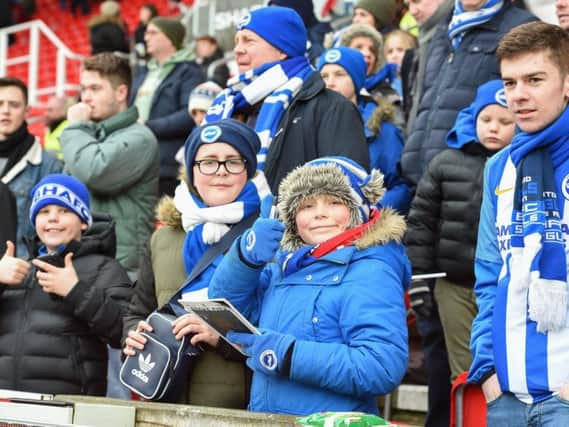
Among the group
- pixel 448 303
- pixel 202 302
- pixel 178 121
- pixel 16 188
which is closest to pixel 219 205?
pixel 202 302

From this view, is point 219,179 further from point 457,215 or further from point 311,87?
point 457,215

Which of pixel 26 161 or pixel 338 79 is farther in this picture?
pixel 26 161

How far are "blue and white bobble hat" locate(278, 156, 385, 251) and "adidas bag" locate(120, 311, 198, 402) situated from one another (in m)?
0.63

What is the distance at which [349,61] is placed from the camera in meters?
7.09

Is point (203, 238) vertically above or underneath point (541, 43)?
underneath

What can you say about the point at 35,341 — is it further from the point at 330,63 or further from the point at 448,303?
the point at 330,63

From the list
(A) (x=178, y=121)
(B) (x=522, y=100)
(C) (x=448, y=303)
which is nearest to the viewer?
(B) (x=522, y=100)

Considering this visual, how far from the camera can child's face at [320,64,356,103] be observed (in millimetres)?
7105

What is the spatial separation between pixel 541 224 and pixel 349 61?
3.59 metres

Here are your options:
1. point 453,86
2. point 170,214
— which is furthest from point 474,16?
point 170,214

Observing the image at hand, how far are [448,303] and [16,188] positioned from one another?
9.84 ft

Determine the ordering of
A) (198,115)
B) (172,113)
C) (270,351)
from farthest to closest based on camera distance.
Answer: (172,113)
(198,115)
(270,351)

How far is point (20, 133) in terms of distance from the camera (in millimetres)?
7602

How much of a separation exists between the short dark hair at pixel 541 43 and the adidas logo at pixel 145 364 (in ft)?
6.08
